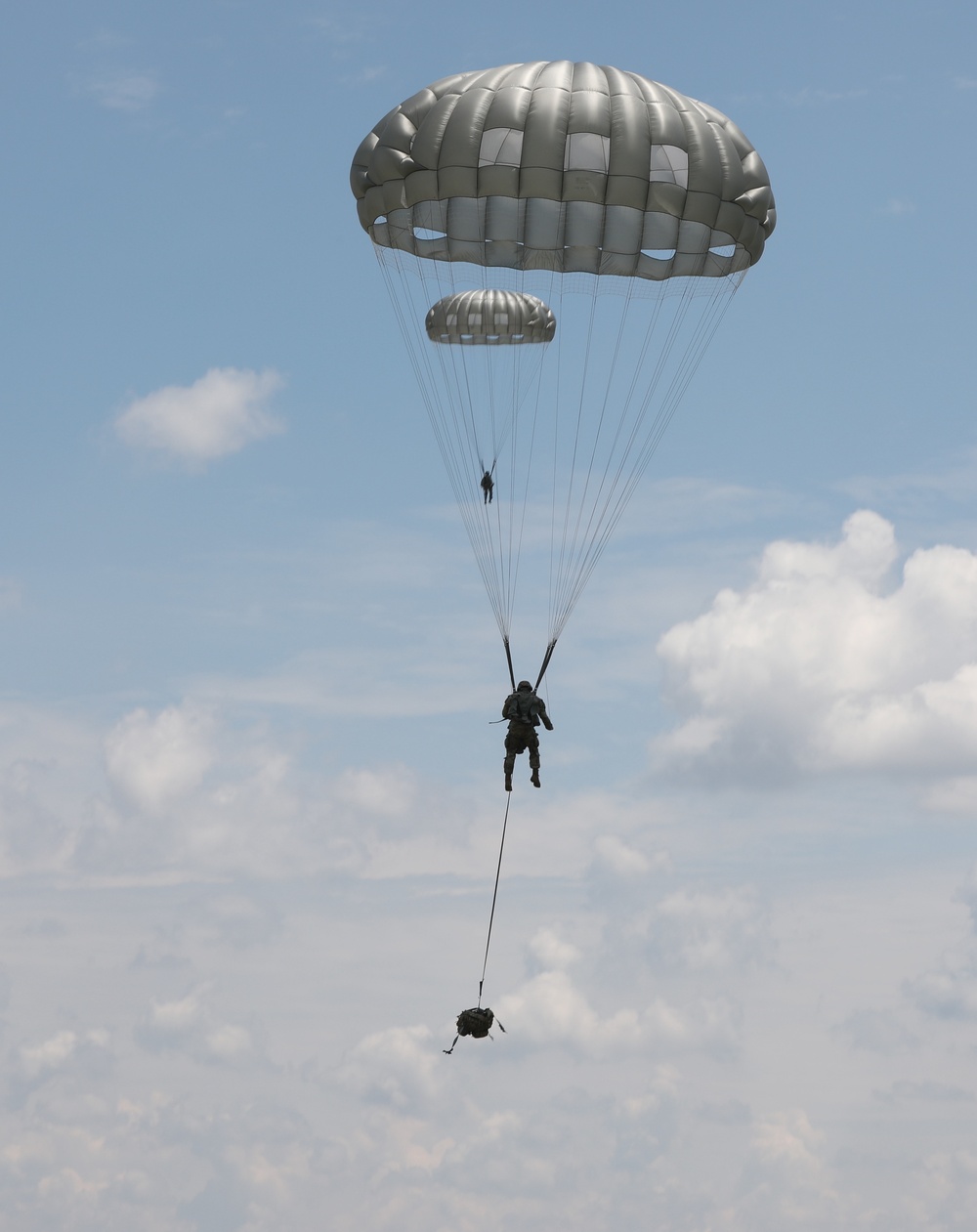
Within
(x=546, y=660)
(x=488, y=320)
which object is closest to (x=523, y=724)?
(x=546, y=660)

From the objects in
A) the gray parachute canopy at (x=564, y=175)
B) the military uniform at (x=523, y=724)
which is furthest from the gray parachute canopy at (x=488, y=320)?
the military uniform at (x=523, y=724)

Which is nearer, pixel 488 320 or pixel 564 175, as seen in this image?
pixel 564 175

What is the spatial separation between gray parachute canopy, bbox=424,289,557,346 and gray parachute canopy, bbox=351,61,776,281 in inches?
248

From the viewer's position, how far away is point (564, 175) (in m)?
37.9

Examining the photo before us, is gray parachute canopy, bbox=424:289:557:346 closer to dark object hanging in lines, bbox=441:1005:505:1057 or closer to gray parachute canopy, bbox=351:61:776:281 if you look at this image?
gray parachute canopy, bbox=351:61:776:281

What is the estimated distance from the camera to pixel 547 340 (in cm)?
4753

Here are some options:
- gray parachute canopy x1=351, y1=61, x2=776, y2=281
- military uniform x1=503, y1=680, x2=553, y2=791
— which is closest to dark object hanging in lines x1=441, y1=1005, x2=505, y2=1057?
military uniform x1=503, y1=680, x2=553, y2=791

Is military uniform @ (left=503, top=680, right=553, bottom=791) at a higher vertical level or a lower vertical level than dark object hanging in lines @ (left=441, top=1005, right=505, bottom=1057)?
higher

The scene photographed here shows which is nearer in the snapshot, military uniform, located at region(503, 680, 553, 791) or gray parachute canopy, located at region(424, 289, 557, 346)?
military uniform, located at region(503, 680, 553, 791)

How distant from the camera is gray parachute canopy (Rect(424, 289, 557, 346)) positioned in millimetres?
46062

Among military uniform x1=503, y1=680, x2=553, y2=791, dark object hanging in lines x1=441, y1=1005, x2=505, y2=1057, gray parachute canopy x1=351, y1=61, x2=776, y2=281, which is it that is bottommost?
dark object hanging in lines x1=441, y1=1005, x2=505, y2=1057

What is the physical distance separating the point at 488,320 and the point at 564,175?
8462 millimetres

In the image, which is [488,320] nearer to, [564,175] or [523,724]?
[564,175]

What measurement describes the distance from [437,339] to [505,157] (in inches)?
360
